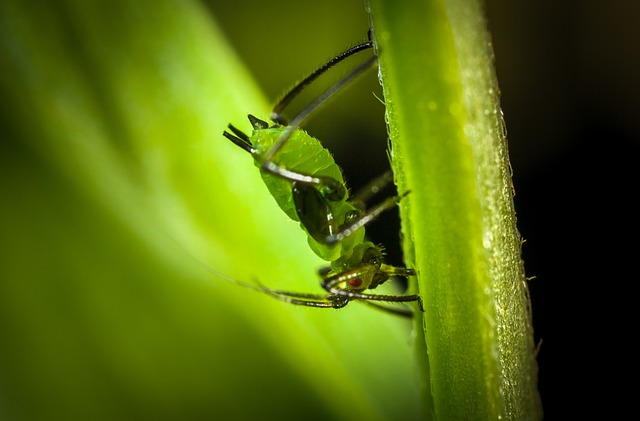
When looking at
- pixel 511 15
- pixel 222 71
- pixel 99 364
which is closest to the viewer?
pixel 99 364

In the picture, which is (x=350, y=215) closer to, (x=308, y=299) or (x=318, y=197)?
(x=318, y=197)

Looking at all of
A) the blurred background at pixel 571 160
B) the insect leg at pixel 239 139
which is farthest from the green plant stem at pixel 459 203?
the blurred background at pixel 571 160

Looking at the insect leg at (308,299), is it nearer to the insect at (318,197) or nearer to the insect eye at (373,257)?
the insect at (318,197)

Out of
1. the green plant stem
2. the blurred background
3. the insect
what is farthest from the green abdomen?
the blurred background

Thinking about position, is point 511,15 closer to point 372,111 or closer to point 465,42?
point 372,111

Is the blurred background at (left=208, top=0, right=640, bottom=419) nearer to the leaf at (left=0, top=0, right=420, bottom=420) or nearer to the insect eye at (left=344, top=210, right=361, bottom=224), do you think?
the insect eye at (left=344, top=210, right=361, bottom=224)

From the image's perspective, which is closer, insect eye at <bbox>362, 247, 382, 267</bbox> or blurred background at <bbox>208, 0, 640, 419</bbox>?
insect eye at <bbox>362, 247, 382, 267</bbox>

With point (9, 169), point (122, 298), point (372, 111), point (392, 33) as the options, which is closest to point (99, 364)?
point (122, 298)
